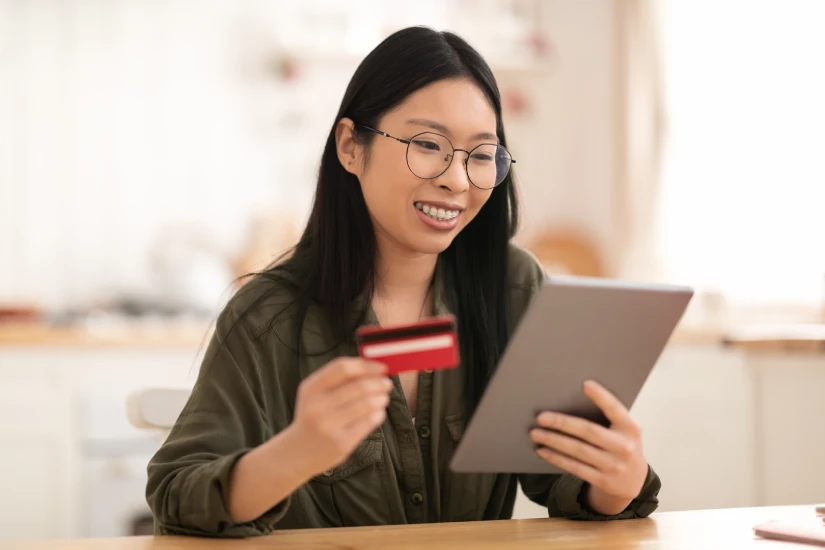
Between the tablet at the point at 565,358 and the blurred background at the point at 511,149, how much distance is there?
2245mm

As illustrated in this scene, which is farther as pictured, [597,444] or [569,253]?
[569,253]

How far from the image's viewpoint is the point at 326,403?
3.01 feet

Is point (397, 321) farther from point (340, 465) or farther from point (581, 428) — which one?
point (581, 428)

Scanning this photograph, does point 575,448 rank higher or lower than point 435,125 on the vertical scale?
lower

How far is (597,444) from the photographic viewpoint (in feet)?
3.63

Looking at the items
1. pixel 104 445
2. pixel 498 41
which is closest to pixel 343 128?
pixel 104 445

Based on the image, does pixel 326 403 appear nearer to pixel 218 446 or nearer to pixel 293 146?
pixel 218 446

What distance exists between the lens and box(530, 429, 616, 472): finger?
43.1 inches

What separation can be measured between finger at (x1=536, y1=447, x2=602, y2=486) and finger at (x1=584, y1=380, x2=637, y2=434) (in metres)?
0.06

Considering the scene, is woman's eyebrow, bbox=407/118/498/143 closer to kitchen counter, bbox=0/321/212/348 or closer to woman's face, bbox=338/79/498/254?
woman's face, bbox=338/79/498/254

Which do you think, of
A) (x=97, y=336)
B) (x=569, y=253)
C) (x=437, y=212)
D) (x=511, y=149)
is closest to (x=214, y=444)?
(x=437, y=212)

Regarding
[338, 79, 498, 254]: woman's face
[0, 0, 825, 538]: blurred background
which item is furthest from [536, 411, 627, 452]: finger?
[0, 0, 825, 538]: blurred background

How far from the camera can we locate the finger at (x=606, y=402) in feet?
3.57

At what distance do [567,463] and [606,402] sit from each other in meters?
0.09
